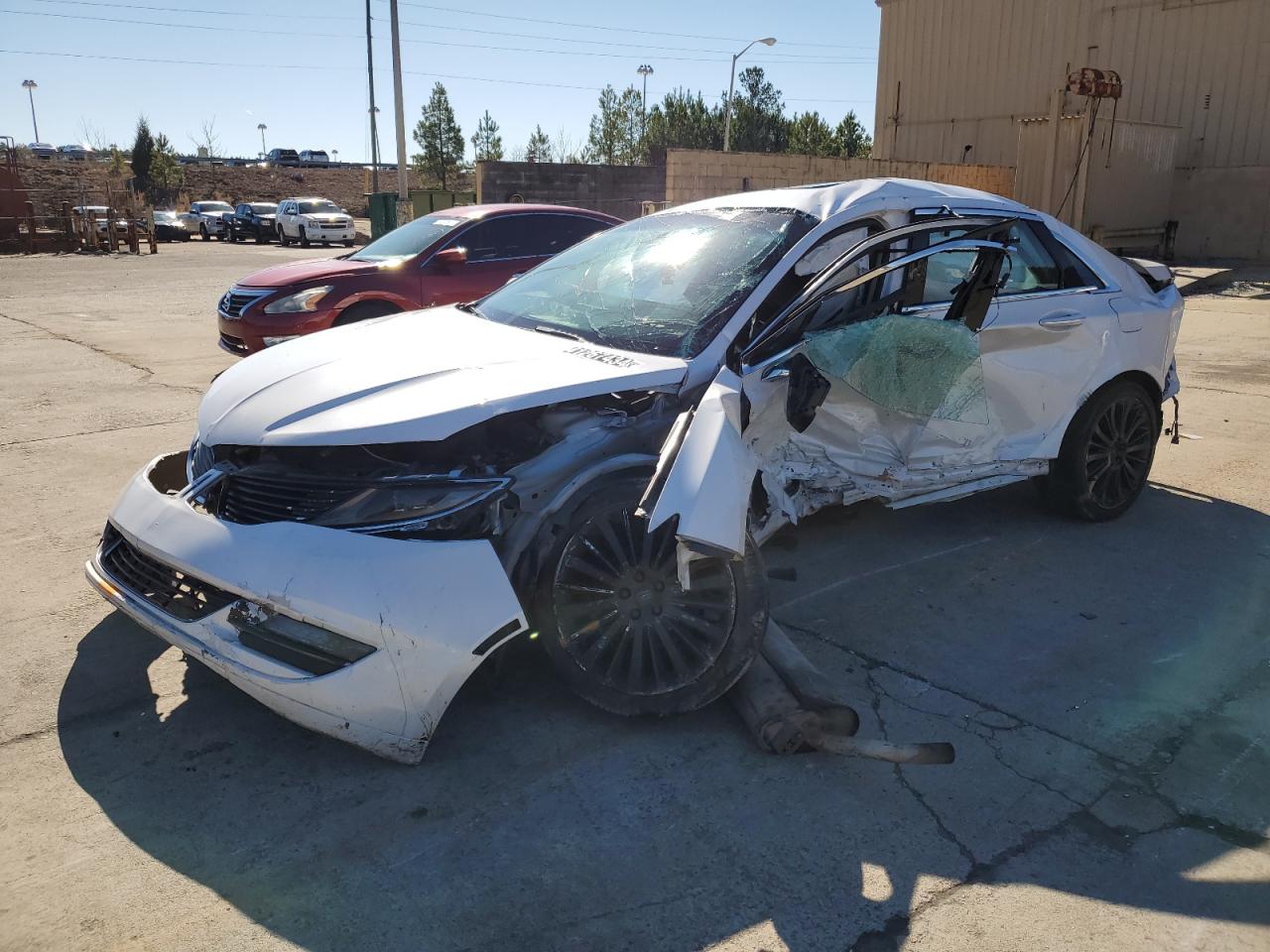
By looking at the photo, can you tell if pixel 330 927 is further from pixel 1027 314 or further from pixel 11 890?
pixel 1027 314

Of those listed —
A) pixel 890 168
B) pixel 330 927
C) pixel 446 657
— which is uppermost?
pixel 890 168

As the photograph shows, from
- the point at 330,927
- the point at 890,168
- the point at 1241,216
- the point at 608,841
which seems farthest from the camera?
the point at 1241,216

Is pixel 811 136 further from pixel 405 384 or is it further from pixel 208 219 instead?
pixel 405 384

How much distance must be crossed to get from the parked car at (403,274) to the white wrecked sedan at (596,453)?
3.98 m

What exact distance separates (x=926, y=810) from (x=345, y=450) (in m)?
2.20

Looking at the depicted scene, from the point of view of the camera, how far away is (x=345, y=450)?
3.31m

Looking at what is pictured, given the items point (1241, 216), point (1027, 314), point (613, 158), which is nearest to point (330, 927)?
point (1027, 314)

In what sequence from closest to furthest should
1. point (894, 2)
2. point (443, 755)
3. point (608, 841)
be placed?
point (608, 841)
point (443, 755)
point (894, 2)

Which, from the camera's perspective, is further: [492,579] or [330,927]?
[492,579]

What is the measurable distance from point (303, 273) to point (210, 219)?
33.4 meters

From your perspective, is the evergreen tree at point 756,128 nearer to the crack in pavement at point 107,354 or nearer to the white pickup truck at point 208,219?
the white pickup truck at point 208,219

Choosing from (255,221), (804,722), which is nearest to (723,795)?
(804,722)

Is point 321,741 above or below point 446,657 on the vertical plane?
below

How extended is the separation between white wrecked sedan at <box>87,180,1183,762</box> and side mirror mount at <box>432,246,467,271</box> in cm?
376
